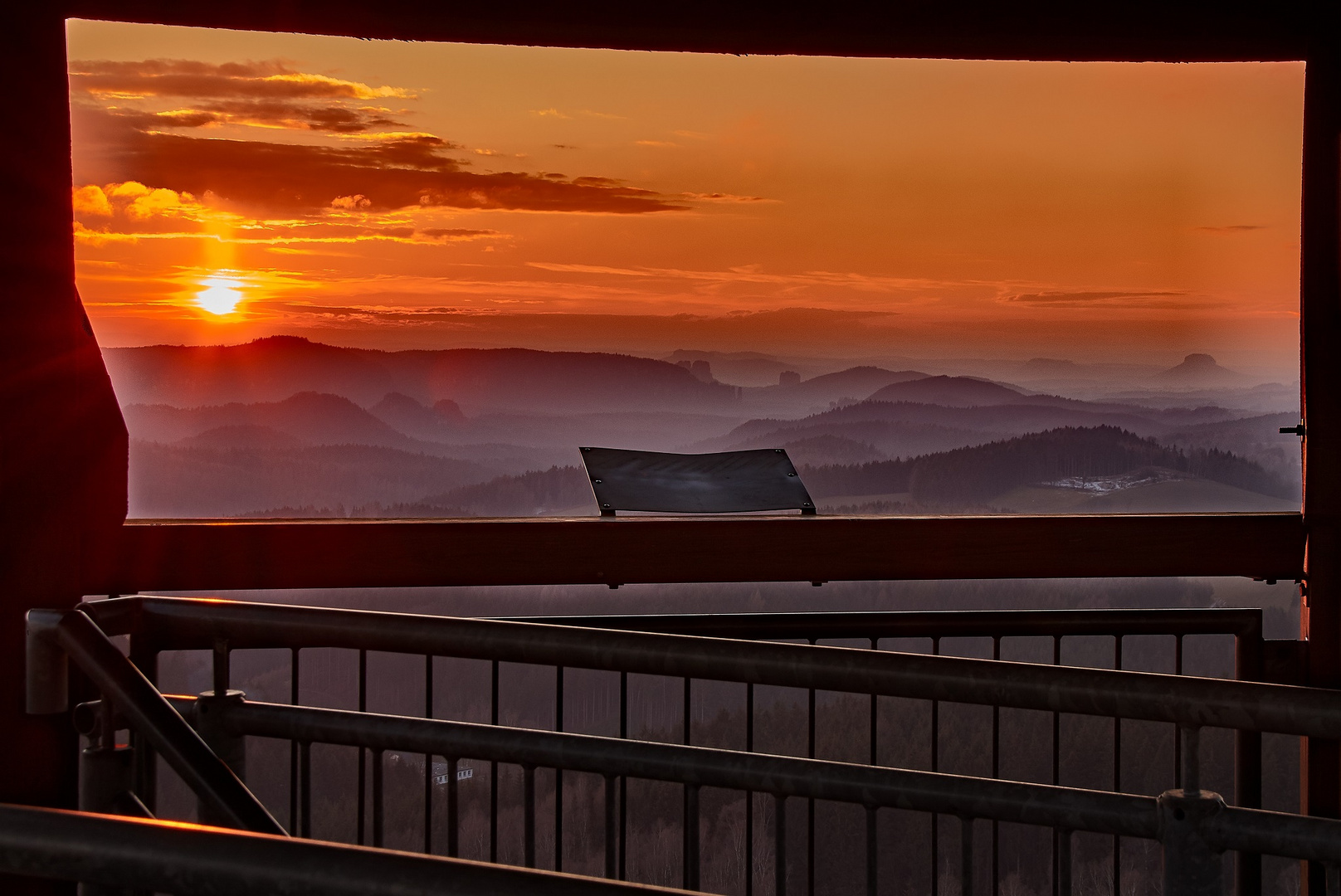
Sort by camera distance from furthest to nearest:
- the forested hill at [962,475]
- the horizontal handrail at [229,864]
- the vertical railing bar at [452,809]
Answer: the forested hill at [962,475] < the vertical railing bar at [452,809] < the horizontal handrail at [229,864]

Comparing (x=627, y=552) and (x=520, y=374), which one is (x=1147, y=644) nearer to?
(x=627, y=552)

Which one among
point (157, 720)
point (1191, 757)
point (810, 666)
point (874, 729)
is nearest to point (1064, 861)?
point (1191, 757)

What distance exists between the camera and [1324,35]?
2.87 meters

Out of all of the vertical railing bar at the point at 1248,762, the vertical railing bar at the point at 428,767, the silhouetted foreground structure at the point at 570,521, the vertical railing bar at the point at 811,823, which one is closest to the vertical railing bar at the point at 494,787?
the vertical railing bar at the point at 428,767

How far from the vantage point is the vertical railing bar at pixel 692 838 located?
173cm

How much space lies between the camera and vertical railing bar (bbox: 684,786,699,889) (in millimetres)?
1731

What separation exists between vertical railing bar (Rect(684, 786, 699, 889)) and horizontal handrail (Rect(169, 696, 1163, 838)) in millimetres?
31

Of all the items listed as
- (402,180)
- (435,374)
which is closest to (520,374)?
(435,374)

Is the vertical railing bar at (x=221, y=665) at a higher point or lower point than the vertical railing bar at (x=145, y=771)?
higher

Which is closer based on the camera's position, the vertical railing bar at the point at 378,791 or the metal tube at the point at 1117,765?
the vertical railing bar at the point at 378,791

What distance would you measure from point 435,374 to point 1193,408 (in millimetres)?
2316

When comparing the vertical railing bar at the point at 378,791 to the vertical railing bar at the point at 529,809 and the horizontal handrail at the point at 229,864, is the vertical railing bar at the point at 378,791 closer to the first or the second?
the vertical railing bar at the point at 529,809

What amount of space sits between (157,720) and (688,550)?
1.43 metres

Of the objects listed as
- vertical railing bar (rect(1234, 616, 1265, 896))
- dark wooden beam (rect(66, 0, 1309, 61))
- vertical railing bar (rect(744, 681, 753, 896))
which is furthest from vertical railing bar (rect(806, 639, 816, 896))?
dark wooden beam (rect(66, 0, 1309, 61))
